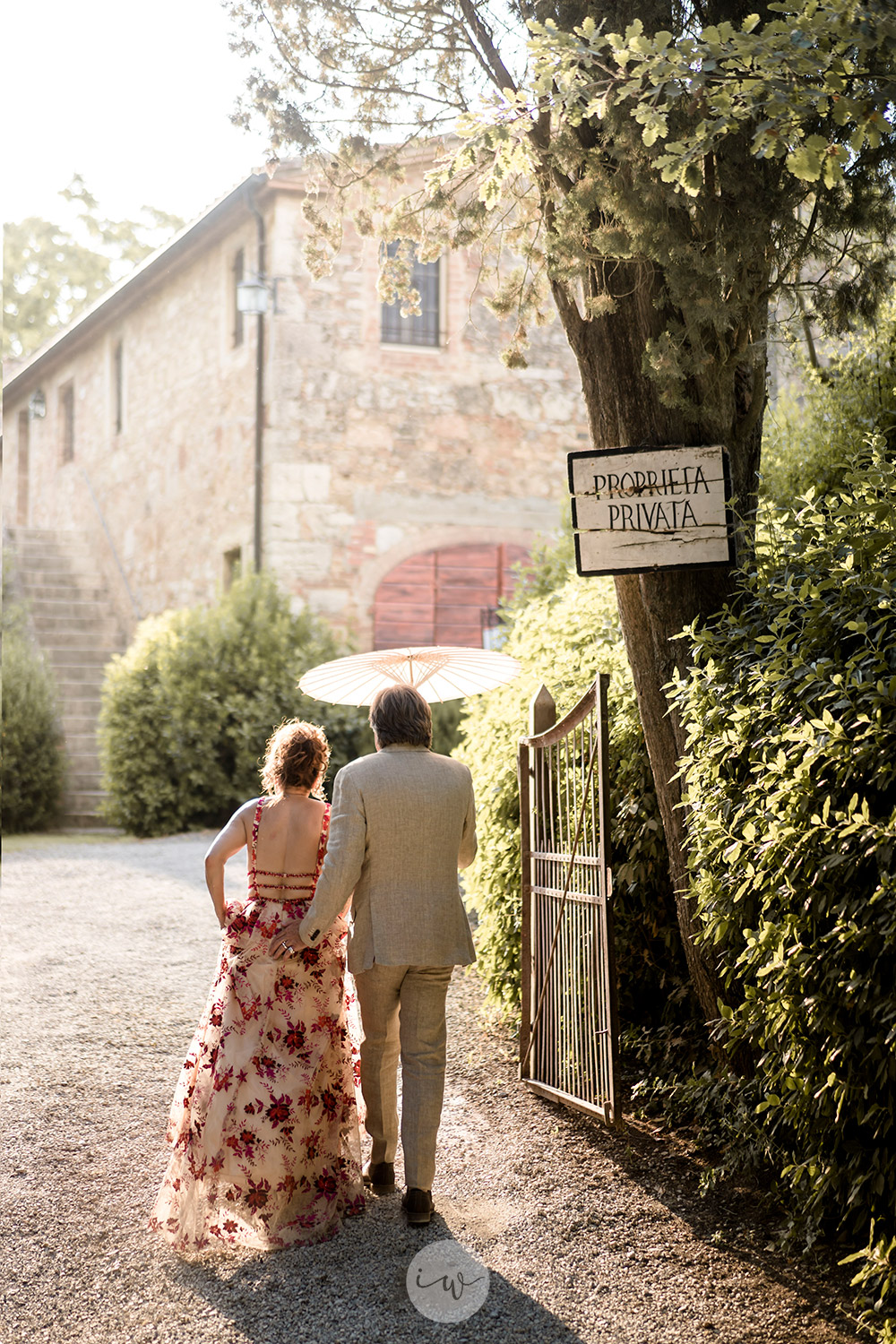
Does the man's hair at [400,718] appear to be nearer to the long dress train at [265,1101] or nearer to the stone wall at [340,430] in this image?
the long dress train at [265,1101]

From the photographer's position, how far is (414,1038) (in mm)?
3727

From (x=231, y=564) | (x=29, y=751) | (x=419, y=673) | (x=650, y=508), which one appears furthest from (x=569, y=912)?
(x=231, y=564)

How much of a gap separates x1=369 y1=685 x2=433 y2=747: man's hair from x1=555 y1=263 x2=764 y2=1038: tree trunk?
0.96 meters

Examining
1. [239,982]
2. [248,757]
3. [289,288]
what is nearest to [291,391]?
[289,288]

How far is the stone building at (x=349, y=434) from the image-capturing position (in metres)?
14.2

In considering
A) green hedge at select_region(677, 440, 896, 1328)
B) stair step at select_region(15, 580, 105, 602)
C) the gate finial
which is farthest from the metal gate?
stair step at select_region(15, 580, 105, 602)

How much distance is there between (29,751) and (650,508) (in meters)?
10.9

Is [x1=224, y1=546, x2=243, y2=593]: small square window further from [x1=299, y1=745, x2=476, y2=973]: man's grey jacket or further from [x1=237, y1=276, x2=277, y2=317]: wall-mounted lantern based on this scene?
[x1=299, y1=745, x2=476, y2=973]: man's grey jacket

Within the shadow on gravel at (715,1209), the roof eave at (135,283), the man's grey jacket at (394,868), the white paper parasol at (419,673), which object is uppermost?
the roof eave at (135,283)

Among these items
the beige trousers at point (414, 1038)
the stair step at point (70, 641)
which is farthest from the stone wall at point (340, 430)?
the beige trousers at point (414, 1038)

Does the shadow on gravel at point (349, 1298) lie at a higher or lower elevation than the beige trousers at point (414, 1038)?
lower

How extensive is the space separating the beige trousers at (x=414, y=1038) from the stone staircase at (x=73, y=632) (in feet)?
34.4

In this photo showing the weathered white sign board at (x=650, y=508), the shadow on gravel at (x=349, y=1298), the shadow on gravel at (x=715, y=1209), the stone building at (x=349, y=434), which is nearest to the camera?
the shadow on gravel at (x=349, y=1298)

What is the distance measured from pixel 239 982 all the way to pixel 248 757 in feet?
29.6
